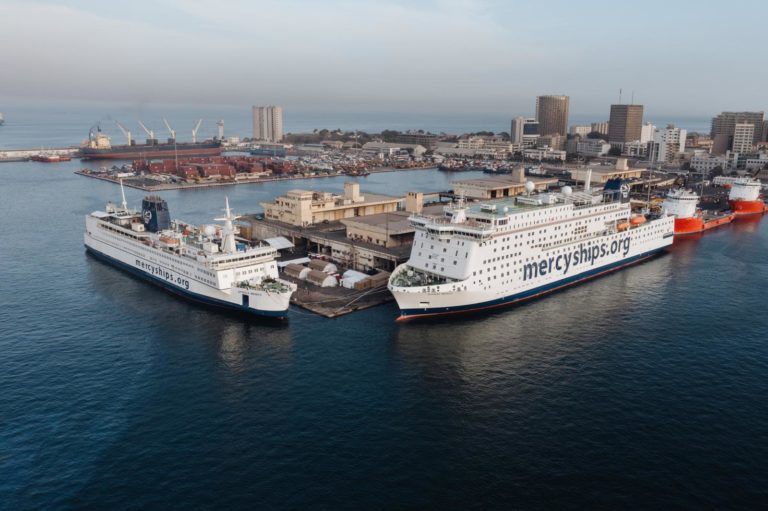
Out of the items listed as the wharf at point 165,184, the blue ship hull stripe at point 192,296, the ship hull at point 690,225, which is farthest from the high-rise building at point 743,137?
the blue ship hull stripe at point 192,296

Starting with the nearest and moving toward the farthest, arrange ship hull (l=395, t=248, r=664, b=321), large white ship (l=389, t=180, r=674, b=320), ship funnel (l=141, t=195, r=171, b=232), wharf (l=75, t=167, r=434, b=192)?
ship hull (l=395, t=248, r=664, b=321), large white ship (l=389, t=180, r=674, b=320), ship funnel (l=141, t=195, r=171, b=232), wharf (l=75, t=167, r=434, b=192)

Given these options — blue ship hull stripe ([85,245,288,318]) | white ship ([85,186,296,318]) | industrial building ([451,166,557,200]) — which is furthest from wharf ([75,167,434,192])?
white ship ([85,186,296,318])

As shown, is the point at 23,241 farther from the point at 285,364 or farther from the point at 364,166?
the point at 364,166

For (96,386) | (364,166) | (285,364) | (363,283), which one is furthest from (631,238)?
(364,166)

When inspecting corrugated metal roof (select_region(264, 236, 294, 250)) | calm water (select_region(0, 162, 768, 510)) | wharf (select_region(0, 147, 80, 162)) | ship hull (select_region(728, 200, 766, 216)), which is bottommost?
calm water (select_region(0, 162, 768, 510))

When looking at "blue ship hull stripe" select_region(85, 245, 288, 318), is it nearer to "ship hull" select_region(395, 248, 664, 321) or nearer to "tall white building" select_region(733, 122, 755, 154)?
"ship hull" select_region(395, 248, 664, 321)
